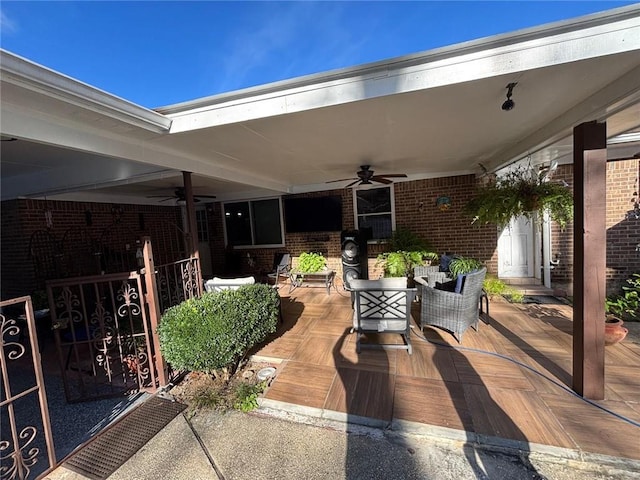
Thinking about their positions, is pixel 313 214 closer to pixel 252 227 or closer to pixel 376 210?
pixel 376 210

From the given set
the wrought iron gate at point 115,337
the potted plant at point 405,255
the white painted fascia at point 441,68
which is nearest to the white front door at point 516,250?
the potted plant at point 405,255

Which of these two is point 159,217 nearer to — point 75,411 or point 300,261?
point 300,261

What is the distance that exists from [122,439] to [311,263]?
445 cm

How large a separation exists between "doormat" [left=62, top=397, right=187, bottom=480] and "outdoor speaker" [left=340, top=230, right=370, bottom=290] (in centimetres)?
375

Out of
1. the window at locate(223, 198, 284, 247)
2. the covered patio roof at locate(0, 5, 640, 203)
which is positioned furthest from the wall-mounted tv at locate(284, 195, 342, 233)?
the covered patio roof at locate(0, 5, 640, 203)

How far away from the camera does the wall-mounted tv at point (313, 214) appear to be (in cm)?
620

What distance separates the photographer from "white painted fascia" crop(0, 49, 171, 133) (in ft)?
4.42

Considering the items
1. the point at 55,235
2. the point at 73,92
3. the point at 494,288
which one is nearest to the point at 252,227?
the point at 55,235

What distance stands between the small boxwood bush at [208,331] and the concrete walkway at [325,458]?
0.52 m

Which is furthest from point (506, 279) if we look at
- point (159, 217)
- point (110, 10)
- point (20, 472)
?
point (159, 217)

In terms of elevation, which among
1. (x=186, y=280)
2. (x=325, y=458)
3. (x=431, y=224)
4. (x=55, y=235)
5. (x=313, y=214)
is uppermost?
(x=313, y=214)

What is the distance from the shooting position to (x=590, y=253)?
2014mm

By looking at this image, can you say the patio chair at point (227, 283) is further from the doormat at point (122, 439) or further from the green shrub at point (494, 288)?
the green shrub at point (494, 288)

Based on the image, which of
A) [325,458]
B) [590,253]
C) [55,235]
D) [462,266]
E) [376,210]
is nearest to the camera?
[325,458]
